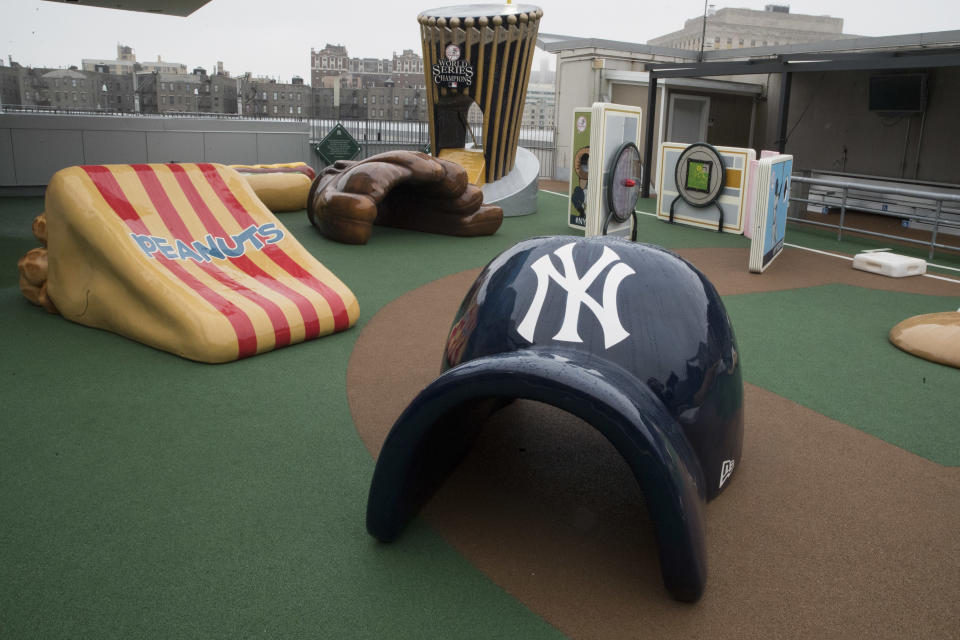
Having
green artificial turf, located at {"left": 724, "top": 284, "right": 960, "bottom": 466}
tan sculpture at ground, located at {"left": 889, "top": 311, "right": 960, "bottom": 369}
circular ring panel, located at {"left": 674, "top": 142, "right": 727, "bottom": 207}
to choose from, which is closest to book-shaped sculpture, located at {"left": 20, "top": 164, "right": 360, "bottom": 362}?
green artificial turf, located at {"left": 724, "top": 284, "right": 960, "bottom": 466}

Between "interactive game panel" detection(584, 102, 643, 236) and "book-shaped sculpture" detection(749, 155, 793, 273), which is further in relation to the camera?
"interactive game panel" detection(584, 102, 643, 236)

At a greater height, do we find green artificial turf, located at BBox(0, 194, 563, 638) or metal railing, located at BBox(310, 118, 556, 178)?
metal railing, located at BBox(310, 118, 556, 178)

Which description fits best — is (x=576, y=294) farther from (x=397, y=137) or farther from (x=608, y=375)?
(x=397, y=137)

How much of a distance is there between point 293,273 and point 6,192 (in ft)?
30.0

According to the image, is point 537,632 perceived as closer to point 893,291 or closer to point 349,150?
point 893,291

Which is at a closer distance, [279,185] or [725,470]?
[725,470]

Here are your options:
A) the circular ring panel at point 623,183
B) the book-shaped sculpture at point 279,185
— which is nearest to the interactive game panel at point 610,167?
the circular ring panel at point 623,183

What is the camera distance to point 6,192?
38.8ft

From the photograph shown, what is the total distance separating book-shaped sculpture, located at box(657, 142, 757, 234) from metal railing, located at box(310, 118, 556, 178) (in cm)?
640

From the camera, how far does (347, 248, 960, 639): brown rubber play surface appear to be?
2.37m

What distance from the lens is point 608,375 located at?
2346 millimetres

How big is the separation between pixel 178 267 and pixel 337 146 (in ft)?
37.4

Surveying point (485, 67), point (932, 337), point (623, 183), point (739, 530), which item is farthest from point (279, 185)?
point (739, 530)

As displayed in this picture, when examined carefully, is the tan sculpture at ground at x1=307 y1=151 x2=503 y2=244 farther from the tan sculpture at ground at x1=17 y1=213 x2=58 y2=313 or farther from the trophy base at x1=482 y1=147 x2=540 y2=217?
the tan sculpture at ground at x1=17 y1=213 x2=58 y2=313
